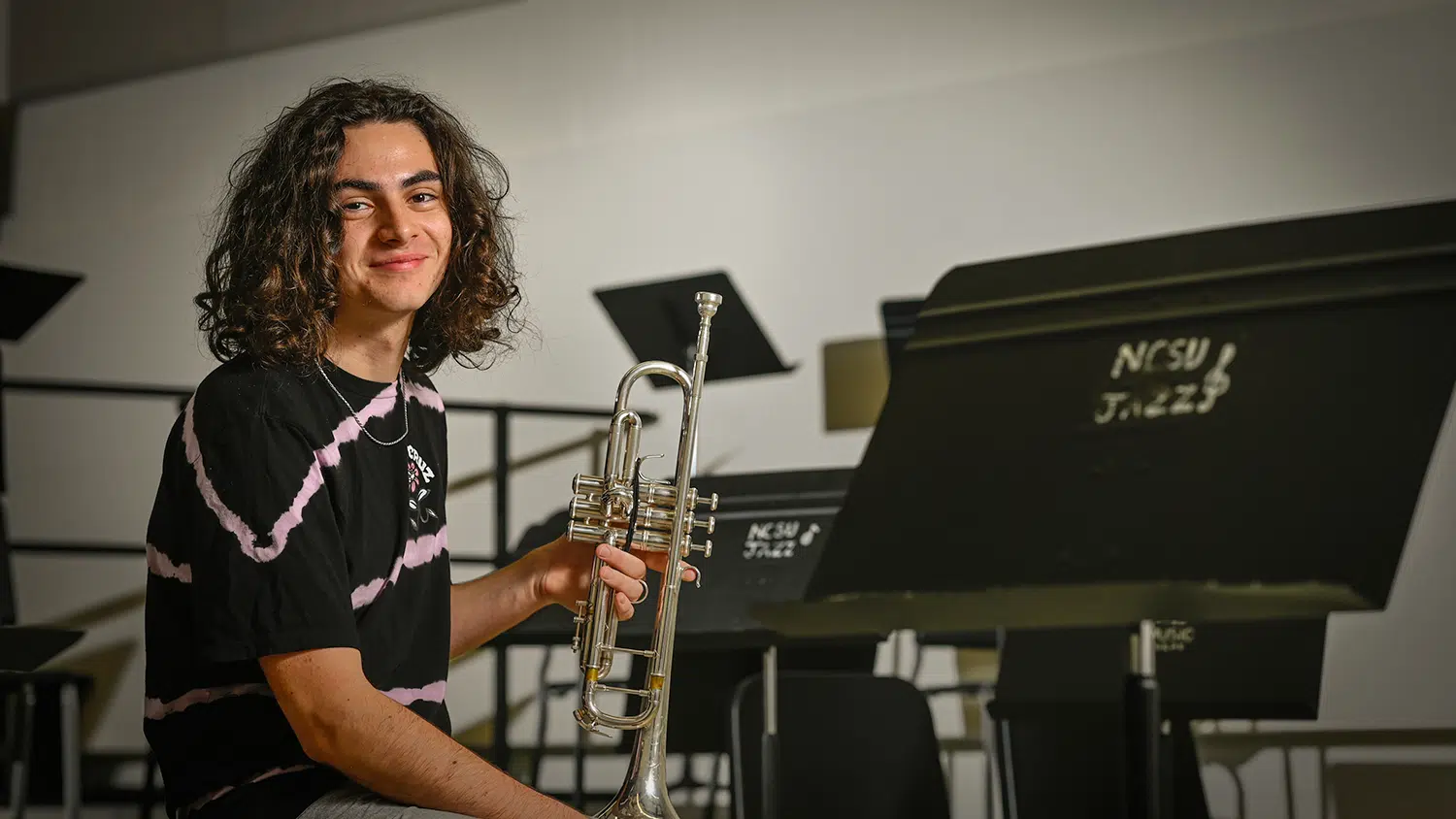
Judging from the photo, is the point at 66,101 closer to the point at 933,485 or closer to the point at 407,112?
the point at 407,112

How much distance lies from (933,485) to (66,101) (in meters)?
4.58

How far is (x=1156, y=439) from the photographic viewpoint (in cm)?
154

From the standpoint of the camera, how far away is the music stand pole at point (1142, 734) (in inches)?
64.4

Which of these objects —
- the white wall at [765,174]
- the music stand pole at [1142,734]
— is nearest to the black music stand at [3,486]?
the white wall at [765,174]

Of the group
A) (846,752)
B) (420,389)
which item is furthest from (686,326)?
(420,389)

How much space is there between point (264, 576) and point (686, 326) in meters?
2.28

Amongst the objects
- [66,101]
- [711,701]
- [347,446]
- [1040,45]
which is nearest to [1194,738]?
[711,701]

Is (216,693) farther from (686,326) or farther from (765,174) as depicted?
(765,174)

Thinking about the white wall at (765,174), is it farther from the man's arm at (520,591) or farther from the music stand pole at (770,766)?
the man's arm at (520,591)

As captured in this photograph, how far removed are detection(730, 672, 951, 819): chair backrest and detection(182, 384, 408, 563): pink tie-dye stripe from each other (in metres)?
1.72

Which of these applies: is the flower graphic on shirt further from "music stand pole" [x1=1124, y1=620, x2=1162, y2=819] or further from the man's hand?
"music stand pole" [x1=1124, y1=620, x2=1162, y2=819]

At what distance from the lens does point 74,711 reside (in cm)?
359

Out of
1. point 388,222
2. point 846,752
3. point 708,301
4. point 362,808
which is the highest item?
point 388,222

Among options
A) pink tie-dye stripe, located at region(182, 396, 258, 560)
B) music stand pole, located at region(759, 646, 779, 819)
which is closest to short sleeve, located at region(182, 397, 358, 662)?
pink tie-dye stripe, located at region(182, 396, 258, 560)
